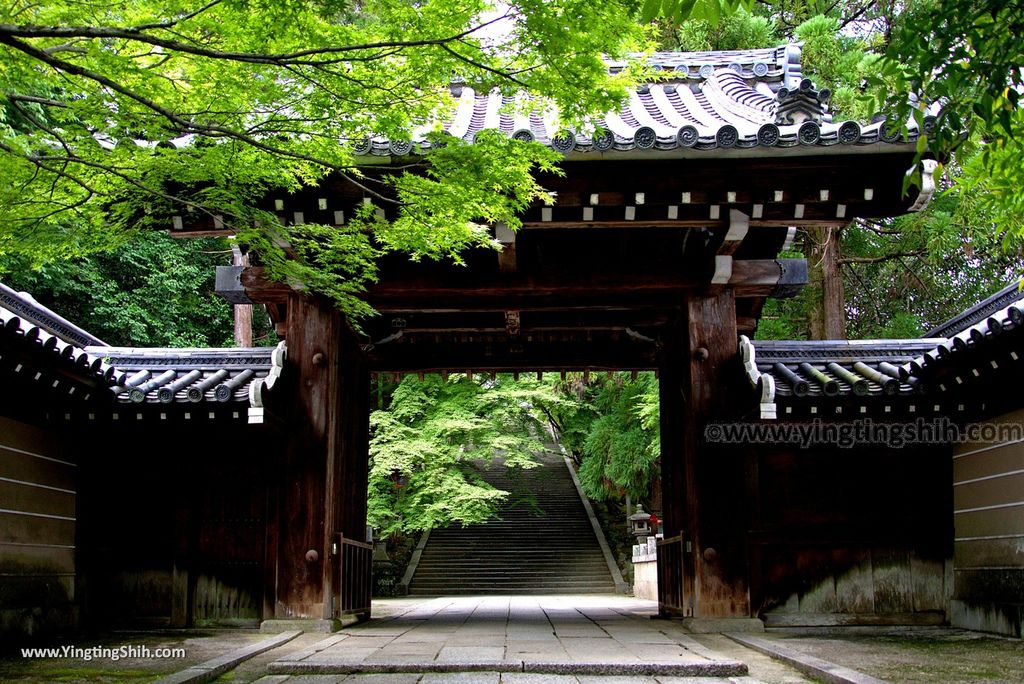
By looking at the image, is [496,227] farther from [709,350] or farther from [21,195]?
[21,195]

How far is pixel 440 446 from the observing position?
18.5m

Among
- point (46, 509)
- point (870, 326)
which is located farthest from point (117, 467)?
point (870, 326)

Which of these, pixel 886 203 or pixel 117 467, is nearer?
pixel 886 203

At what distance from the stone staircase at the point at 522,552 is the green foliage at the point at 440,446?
3.13 meters

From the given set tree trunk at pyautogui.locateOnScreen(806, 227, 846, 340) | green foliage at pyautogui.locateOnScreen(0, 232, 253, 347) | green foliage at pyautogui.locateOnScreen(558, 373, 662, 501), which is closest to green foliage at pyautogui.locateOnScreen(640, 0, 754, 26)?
tree trunk at pyautogui.locateOnScreen(806, 227, 846, 340)

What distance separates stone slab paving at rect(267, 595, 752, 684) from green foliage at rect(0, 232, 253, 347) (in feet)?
41.2

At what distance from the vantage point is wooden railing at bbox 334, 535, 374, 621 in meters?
8.30

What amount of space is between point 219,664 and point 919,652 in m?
4.84

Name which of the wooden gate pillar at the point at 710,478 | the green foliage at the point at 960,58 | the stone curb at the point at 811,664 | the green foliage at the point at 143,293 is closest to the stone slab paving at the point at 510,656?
the stone curb at the point at 811,664

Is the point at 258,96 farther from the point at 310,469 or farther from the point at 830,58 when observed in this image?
the point at 830,58

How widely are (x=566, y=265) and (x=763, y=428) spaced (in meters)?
2.41

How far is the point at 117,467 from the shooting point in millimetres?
8547

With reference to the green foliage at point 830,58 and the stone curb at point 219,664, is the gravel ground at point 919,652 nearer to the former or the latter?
the stone curb at point 219,664

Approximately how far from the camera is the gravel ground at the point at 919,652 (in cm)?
514
